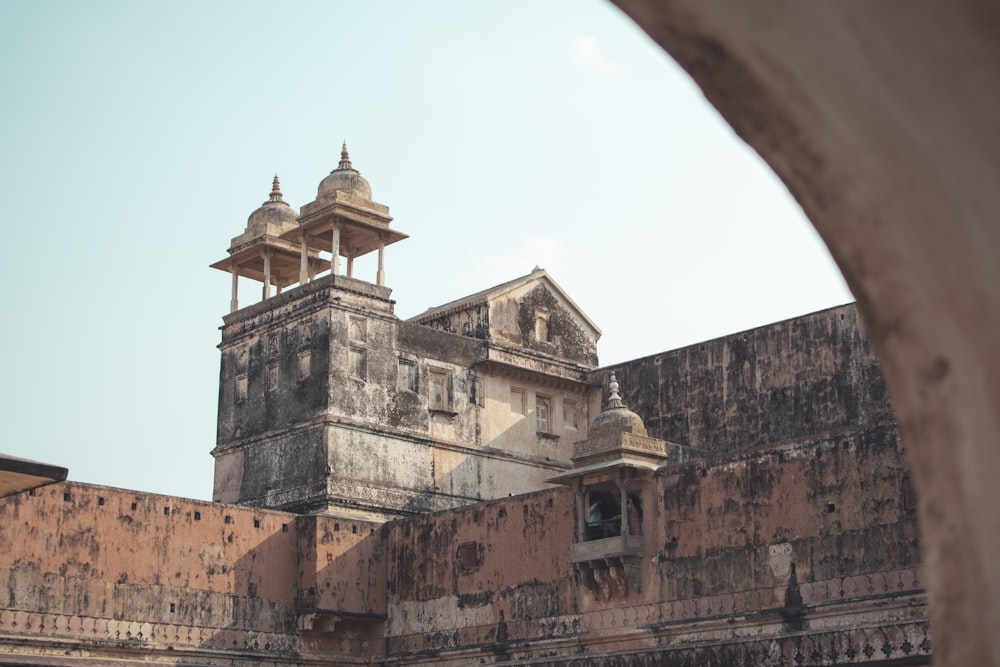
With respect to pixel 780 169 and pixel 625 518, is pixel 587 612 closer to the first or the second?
pixel 625 518

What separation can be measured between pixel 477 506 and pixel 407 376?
5.00 metres

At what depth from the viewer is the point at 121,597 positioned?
20047mm

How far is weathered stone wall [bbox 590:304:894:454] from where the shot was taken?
24.2 metres

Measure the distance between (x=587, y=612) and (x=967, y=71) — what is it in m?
17.8

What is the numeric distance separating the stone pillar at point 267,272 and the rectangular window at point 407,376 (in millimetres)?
3384

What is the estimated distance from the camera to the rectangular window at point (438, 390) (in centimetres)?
2642

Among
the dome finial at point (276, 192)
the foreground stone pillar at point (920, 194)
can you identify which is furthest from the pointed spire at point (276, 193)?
the foreground stone pillar at point (920, 194)

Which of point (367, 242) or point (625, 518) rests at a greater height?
point (367, 242)

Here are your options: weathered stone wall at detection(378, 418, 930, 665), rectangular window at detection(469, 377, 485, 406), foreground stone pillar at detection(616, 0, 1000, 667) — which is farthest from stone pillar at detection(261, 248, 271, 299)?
foreground stone pillar at detection(616, 0, 1000, 667)

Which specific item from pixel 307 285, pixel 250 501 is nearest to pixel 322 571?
pixel 250 501

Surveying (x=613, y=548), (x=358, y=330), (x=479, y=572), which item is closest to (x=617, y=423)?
(x=613, y=548)

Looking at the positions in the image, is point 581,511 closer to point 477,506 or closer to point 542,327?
point 477,506

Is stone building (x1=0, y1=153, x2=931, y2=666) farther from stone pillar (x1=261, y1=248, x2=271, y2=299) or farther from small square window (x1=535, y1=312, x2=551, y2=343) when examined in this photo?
stone pillar (x1=261, y1=248, x2=271, y2=299)

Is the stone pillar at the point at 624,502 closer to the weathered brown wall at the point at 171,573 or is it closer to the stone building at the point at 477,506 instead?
the stone building at the point at 477,506
